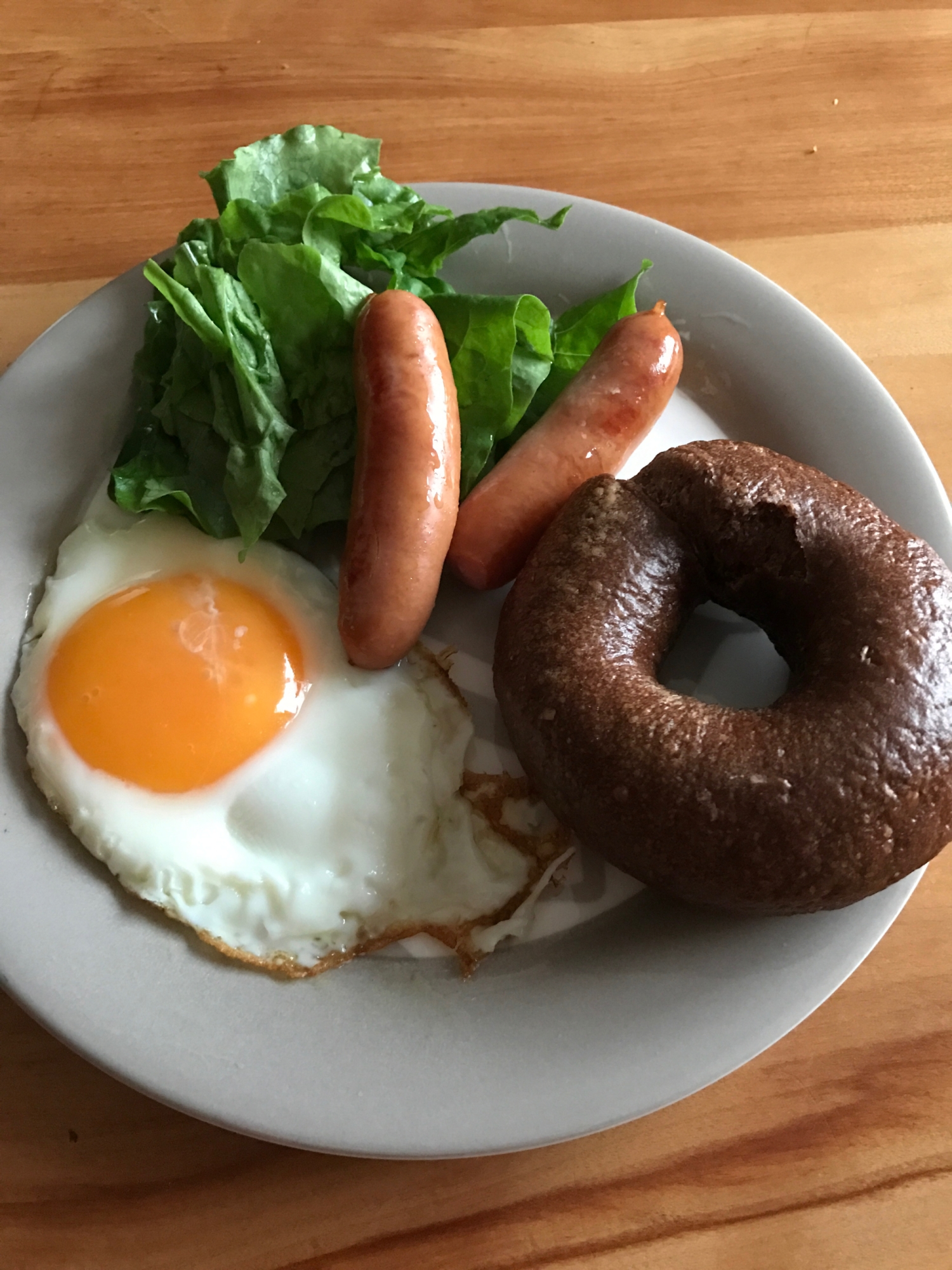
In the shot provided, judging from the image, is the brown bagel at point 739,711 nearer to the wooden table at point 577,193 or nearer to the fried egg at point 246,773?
the fried egg at point 246,773

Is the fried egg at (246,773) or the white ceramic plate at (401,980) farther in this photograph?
the fried egg at (246,773)

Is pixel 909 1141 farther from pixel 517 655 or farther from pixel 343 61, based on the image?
pixel 343 61

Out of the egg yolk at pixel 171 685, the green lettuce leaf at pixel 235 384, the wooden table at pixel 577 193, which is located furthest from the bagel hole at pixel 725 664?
the green lettuce leaf at pixel 235 384

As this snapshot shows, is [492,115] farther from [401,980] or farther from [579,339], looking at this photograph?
[401,980]

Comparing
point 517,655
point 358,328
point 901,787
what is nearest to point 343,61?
point 358,328

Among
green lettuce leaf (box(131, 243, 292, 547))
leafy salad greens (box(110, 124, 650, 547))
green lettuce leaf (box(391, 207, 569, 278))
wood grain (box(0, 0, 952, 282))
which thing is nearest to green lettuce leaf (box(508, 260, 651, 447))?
leafy salad greens (box(110, 124, 650, 547))

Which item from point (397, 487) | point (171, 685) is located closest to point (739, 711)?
point (397, 487)
